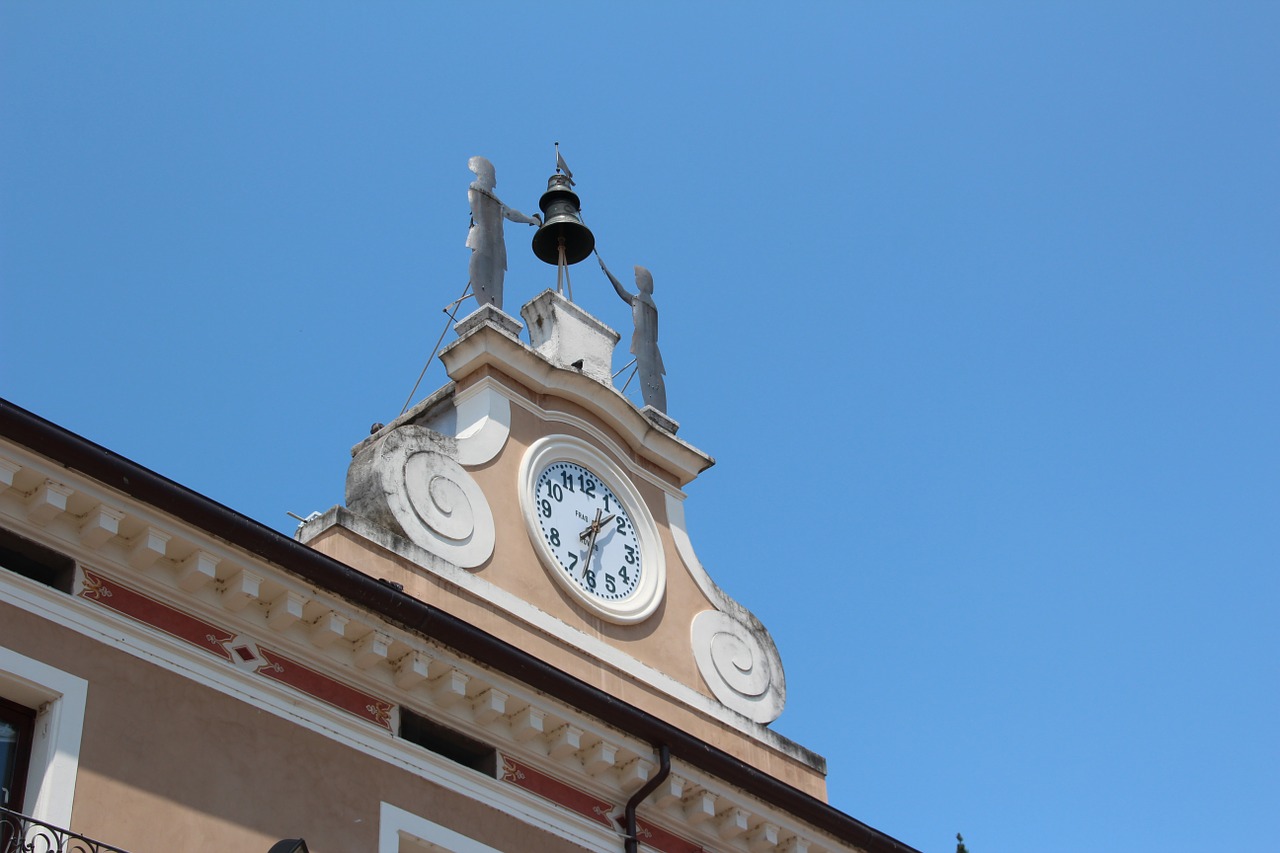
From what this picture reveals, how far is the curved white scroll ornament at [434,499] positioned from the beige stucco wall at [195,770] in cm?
275

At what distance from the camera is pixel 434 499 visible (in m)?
15.9

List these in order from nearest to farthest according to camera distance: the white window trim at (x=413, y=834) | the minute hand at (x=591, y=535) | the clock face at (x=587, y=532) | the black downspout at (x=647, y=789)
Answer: the white window trim at (x=413, y=834) < the black downspout at (x=647, y=789) < the clock face at (x=587, y=532) < the minute hand at (x=591, y=535)

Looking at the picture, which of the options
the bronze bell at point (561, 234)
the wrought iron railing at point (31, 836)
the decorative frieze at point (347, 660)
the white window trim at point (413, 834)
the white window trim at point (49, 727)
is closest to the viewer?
the wrought iron railing at point (31, 836)

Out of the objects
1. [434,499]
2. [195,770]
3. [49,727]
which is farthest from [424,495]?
[49,727]

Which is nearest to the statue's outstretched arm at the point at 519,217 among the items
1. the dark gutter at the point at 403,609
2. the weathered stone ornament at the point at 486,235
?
the weathered stone ornament at the point at 486,235

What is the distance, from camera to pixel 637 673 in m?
16.6

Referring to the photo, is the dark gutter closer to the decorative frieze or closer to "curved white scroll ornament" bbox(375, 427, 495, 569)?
the decorative frieze

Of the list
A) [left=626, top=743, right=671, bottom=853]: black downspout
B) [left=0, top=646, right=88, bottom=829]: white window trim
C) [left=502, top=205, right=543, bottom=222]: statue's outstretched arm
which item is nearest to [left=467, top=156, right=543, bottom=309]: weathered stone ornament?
[left=502, top=205, right=543, bottom=222]: statue's outstretched arm

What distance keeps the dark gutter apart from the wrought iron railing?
2.17 meters

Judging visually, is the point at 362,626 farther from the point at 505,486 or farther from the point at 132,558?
the point at 505,486

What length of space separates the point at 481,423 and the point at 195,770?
5.36 meters

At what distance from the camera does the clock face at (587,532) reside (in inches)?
662

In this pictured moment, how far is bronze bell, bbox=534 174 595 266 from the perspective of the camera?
20000 millimetres

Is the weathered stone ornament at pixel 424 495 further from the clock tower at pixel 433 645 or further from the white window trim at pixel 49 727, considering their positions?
the white window trim at pixel 49 727
